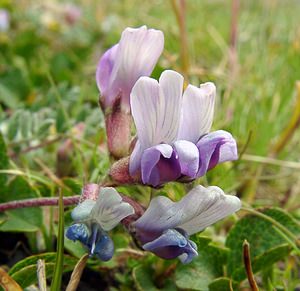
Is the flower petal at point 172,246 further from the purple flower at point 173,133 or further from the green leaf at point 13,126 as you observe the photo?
the green leaf at point 13,126

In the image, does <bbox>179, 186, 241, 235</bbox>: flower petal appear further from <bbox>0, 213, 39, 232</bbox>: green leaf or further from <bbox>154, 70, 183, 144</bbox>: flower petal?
<bbox>0, 213, 39, 232</bbox>: green leaf

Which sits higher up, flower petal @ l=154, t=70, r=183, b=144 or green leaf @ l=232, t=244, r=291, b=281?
flower petal @ l=154, t=70, r=183, b=144

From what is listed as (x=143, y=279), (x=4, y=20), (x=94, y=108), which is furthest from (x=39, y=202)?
(x=4, y=20)

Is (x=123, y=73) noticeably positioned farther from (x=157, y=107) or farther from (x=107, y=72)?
(x=157, y=107)

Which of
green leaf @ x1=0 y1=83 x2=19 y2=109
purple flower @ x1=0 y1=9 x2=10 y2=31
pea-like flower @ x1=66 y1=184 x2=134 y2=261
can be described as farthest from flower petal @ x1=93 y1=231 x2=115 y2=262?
purple flower @ x1=0 y1=9 x2=10 y2=31

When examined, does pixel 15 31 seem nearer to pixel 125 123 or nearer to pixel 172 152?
pixel 125 123

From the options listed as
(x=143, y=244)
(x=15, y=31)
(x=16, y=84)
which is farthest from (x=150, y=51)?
(x=15, y=31)
